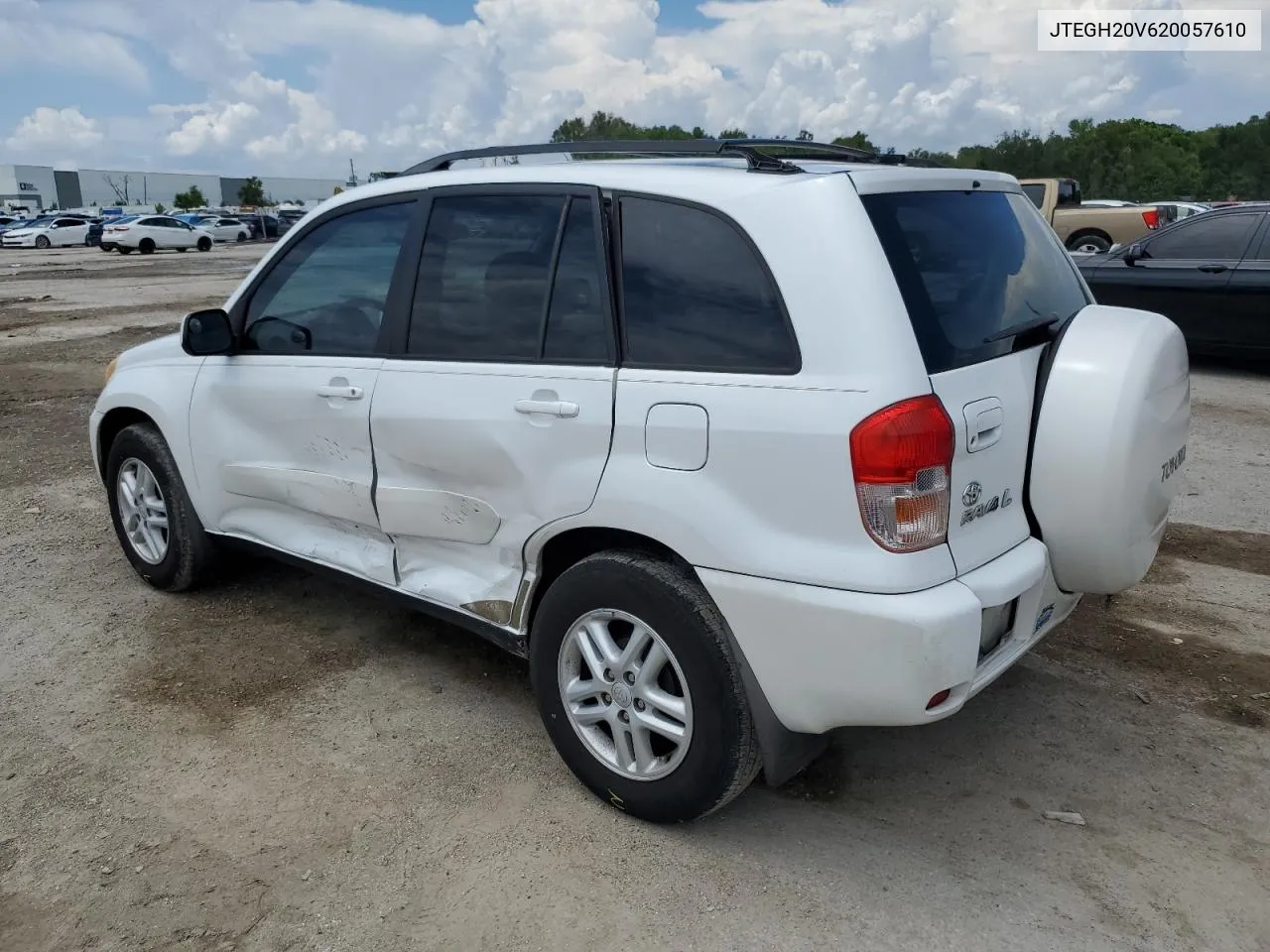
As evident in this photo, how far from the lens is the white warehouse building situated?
9723 centimetres

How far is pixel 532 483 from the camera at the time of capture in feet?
9.72

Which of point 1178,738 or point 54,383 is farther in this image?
point 54,383

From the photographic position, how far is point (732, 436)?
2.51 m

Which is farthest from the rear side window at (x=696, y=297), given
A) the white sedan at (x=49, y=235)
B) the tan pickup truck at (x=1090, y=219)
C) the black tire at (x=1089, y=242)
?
the white sedan at (x=49, y=235)

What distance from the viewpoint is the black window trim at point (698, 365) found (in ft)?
8.18

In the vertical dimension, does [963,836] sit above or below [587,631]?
below

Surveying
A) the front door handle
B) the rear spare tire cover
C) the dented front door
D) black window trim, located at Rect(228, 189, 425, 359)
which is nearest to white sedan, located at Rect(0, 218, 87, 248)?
the dented front door

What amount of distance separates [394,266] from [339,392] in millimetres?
478

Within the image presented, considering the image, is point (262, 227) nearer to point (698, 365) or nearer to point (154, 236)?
point (154, 236)

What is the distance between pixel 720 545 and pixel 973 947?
115 cm

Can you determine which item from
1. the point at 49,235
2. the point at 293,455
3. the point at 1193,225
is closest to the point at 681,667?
the point at 293,455

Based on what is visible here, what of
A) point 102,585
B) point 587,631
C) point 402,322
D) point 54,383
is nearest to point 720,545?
point 587,631

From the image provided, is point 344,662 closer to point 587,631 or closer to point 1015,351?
point 587,631

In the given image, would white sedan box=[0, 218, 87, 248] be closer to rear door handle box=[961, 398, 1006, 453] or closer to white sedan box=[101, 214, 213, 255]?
white sedan box=[101, 214, 213, 255]
